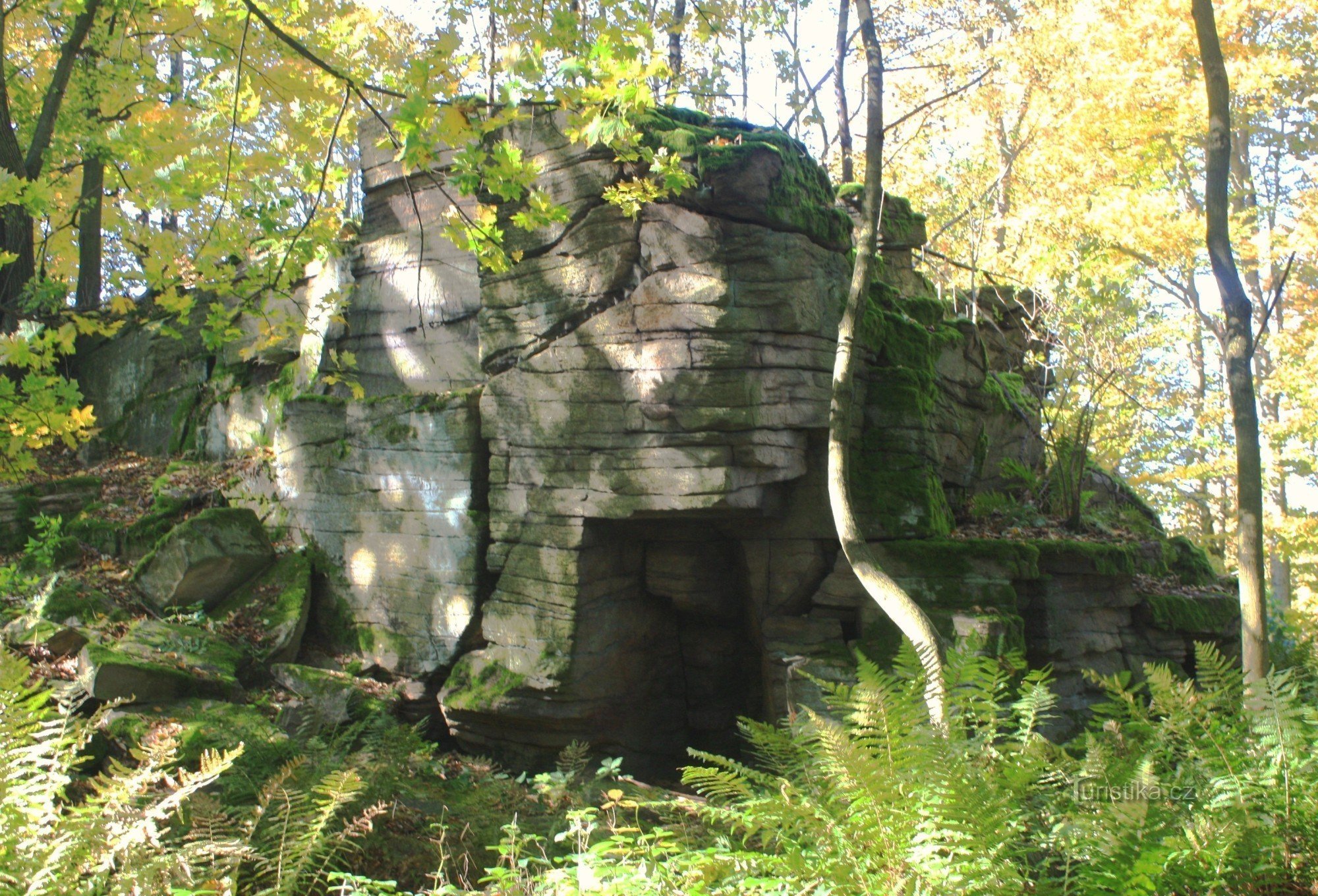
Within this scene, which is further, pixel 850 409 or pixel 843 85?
pixel 843 85

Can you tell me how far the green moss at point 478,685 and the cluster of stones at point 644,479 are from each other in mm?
29

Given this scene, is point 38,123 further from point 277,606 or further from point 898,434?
point 898,434

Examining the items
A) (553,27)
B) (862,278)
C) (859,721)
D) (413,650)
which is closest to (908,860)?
(859,721)

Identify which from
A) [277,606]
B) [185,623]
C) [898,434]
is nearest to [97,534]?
[185,623]

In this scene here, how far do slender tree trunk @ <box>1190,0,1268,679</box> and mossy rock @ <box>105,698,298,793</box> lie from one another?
5882 millimetres

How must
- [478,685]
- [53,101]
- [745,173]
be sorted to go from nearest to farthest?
[53,101], [745,173], [478,685]

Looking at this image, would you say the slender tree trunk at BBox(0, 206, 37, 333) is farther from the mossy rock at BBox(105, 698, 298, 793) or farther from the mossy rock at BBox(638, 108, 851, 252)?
the mossy rock at BBox(638, 108, 851, 252)

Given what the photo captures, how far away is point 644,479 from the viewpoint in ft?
28.0

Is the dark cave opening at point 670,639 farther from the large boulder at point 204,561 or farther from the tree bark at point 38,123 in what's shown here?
the tree bark at point 38,123

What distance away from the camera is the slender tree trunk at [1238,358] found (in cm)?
565

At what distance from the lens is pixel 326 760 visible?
209 inches

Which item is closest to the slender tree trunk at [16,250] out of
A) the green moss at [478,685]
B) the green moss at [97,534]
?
the green moss at [97,534]

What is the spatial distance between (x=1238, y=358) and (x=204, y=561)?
936 centimetres

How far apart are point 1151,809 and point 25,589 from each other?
9179mm
